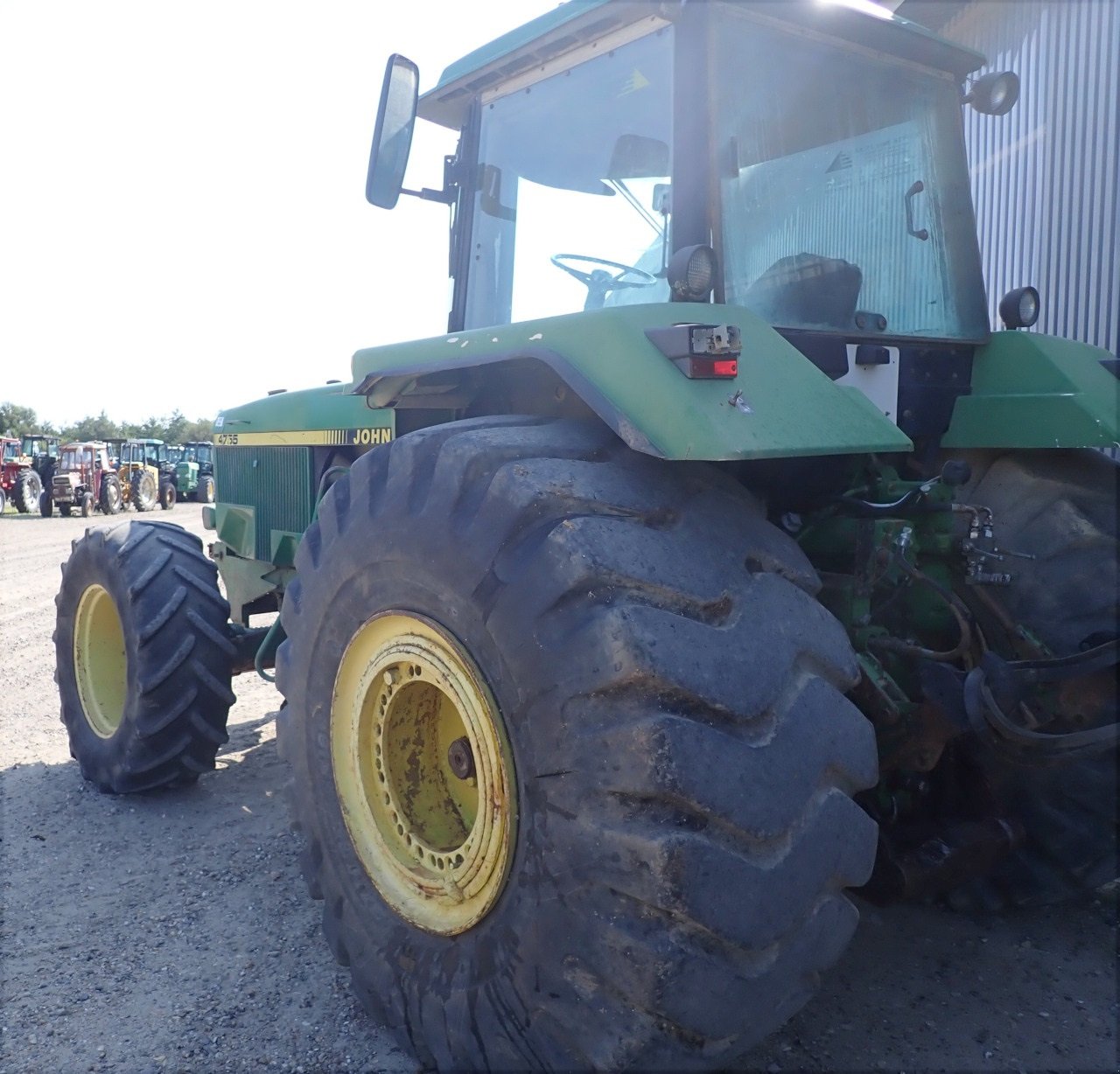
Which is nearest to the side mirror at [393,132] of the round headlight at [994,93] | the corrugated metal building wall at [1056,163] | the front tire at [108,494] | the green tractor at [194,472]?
the round headlight at [994,93]

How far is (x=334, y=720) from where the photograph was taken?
2.32m

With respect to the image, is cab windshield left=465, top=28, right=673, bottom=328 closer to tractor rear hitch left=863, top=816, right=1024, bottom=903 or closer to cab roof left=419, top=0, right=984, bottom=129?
cab roof left=419, top=0, right=984, bottom=129

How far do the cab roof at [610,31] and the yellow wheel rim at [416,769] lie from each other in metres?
1.63

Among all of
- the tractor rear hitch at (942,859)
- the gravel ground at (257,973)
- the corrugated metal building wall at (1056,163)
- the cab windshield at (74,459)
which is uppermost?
the corrugated metal building wall at (1056,163)

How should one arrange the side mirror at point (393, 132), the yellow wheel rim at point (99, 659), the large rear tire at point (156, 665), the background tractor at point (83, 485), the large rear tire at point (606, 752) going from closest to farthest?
the large rear tire at point (606, 752), the side mirror at point (393, 132), the large rear tire at point (156, 665), the yellow wheel rim at point (99, 659), the background tractor at point (83, 485)

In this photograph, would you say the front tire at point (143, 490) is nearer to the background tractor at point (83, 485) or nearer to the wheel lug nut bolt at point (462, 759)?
the background tractor at point (83, 485)

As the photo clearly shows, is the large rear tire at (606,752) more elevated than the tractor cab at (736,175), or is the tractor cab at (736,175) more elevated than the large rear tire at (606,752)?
the tractor cab at (736,175)

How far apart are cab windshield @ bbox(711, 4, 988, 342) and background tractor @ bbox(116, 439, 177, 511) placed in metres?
27.1

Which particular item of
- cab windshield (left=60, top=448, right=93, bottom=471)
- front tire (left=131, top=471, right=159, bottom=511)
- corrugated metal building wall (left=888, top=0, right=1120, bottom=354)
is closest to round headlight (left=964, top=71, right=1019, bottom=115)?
corrugated metal building wall (left=888, top=0, right=1120, bottom=354)

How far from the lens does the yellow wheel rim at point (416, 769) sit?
6.31 feet

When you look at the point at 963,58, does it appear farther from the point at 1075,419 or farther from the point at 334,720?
the point at 334,720

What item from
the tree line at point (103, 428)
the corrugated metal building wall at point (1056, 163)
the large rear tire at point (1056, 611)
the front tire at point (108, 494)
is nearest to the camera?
the large rear tire at point (1056, 611)

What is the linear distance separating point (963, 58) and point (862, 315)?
3.27 ft

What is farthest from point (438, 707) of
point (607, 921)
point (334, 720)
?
point (607, 921)
